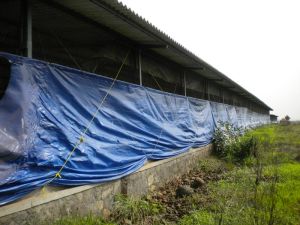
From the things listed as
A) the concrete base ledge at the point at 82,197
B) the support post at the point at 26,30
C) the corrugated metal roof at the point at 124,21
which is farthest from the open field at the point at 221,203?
the corrugated metal roof at the point at 124,21

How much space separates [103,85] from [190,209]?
2.69 meters

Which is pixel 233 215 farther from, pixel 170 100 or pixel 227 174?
pixel 170 100

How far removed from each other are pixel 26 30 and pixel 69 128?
1450mm

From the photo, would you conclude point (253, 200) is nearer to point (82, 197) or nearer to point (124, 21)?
point (82, 197)

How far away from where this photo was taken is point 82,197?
448 cm

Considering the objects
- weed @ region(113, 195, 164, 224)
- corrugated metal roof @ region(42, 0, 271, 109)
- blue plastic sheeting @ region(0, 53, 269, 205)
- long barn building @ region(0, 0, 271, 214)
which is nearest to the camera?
blue plastic sheeting @ region(0, 53, 269, 205)

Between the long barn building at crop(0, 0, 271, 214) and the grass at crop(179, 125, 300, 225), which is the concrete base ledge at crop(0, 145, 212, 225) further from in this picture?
the grass at crop(179, 125, 300, 225)

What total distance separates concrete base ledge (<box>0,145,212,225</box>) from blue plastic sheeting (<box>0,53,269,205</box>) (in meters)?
0.13

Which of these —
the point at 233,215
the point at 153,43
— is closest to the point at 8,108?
the point at 233,215

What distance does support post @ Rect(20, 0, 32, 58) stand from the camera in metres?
4.10

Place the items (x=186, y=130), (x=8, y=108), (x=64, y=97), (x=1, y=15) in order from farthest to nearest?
(x=186, y=130) < (x=1, y=15) < (x=64, y=97) < (x=8, y=108)

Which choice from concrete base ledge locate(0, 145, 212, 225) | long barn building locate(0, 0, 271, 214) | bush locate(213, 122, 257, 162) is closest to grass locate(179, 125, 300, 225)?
concrete base ledge locate(0, 145, 212, 225)

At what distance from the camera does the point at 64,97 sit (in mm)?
4387

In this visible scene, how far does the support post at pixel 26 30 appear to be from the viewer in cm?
410
